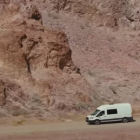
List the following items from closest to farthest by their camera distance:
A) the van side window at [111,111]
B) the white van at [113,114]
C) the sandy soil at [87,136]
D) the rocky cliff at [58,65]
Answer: the sandy soil at [87,136]
the white van at [113,114]
the van side window at [111,111]
the rocky cliff at [58,65]

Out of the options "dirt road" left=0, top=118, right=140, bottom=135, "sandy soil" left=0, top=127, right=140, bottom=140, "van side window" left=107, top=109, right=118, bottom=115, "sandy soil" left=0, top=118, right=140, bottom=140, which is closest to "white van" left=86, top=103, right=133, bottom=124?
"van side window" left=107, top=109, right=118, bottom=115

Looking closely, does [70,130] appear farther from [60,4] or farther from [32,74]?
[60,4]

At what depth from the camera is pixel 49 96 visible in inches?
1112

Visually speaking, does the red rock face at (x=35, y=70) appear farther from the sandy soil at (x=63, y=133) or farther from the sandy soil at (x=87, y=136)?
the sandy soil at (x=87, y=136)

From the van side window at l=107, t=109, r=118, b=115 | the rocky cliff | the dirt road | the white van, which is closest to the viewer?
the dirt road

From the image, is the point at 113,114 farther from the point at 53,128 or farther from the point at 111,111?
the point at 53,128

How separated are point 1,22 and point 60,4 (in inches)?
733

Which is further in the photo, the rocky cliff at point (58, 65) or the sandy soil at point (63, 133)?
the rocky cliff at point (58, 65)

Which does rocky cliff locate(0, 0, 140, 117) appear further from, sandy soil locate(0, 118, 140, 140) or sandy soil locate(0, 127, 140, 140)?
sandy soil locate(0, 127, 140, 140)

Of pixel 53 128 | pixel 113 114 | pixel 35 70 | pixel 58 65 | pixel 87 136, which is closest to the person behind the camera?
pixel 87 136

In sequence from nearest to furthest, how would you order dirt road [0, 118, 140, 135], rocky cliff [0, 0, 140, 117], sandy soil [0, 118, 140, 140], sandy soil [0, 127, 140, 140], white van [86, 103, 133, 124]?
sandy soil [0, 127, 140, 140]
sandy soil [0, 118, 140, 140]
dirt road [0, 118, 140, 135]
white van [86, 103, 133, 124]
rocky cliff [0, 0, 140, 117]

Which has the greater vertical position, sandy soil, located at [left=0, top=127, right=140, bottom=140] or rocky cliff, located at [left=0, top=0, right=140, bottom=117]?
rocky cliff, located at [left=0, top=0, right=140, bottom=117]

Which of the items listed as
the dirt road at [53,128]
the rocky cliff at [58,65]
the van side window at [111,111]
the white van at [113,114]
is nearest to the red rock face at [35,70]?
the rocky cliff at [58,65]

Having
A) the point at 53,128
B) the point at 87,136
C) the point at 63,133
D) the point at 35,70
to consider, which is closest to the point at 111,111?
the point at 53,128
